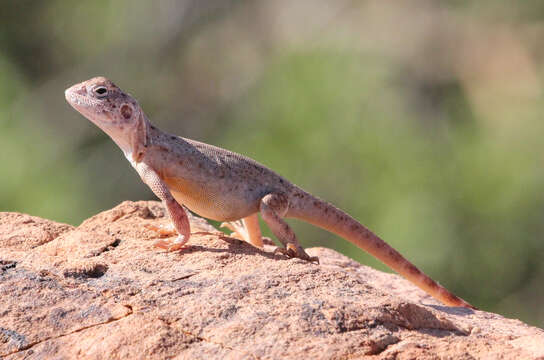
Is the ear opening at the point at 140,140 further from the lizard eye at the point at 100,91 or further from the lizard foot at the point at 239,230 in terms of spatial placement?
the lizard foot at the point at 239,230

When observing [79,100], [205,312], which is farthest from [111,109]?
[205,312]

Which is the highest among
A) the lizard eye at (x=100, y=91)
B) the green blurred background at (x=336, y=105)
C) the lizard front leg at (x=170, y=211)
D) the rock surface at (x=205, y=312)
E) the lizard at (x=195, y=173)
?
the green blurred background at (x=336, y=105)

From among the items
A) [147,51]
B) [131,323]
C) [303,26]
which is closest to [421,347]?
[131,323]

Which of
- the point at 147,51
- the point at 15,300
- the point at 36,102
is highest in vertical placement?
the point at 147,51

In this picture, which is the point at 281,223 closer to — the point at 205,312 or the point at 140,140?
the point at 140,140

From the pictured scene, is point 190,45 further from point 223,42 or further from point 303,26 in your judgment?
point 303,26

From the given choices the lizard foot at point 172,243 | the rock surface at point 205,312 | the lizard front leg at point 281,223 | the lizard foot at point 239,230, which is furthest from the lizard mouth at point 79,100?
the lizard foot at point 239,230

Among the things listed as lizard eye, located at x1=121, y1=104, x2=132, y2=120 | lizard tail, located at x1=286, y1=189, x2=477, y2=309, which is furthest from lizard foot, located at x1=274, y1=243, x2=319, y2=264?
lizard eye, located at x1=121, y1=104, x2=132, y2=120

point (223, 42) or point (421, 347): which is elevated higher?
point (223, 42)
